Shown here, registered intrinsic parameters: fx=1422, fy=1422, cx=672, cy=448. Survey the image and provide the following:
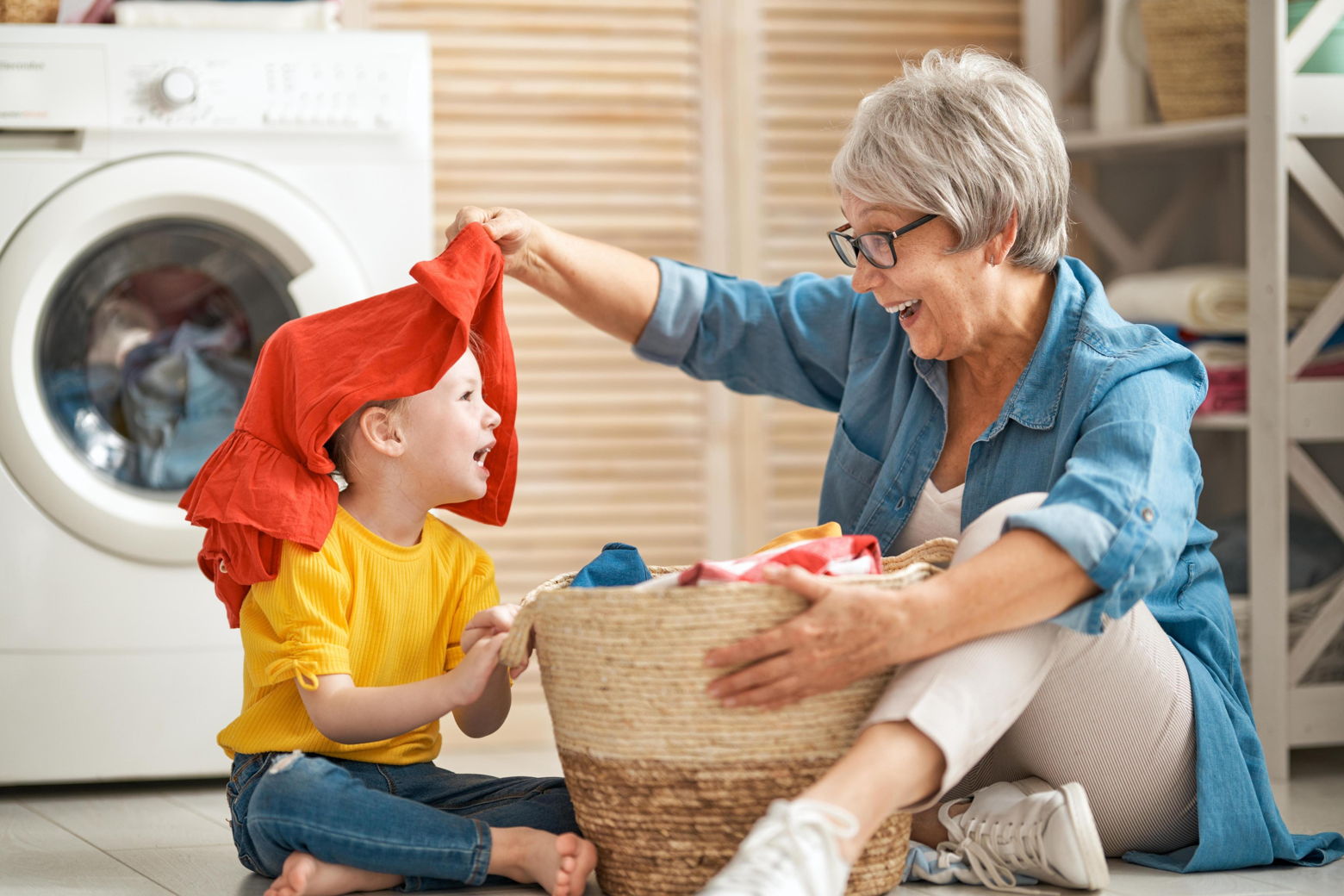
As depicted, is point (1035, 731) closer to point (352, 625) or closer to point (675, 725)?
point (675, 725)

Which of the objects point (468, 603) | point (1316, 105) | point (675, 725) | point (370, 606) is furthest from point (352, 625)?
point (1316, 105)

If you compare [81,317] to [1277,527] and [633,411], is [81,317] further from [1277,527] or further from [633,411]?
[1277,527]

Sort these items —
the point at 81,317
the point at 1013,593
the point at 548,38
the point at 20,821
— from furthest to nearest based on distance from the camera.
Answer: the point at 548,38, the point at 81,317, the point at 20,821, the point at 1013,593

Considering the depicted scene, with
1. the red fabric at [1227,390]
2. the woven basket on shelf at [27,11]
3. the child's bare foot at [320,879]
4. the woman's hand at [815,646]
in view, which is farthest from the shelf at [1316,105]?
the woven basket on shelf at [27,11]

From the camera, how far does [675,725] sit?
119 centimetres

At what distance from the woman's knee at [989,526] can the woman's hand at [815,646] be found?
0.36ft

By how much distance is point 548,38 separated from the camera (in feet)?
8.51

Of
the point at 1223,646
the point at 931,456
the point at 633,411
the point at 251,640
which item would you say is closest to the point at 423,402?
the point at 251,640

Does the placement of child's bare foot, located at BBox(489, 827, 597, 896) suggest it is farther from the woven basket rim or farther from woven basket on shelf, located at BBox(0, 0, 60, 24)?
woven basket on shelf, located at BBox(0, 0, 60, 24)

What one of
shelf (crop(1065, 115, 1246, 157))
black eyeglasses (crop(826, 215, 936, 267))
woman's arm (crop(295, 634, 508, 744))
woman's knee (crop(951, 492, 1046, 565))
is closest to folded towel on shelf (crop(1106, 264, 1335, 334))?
shelf (crop(1065, 115, 1246, 157))

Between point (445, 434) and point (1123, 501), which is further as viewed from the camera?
point (445, 434)

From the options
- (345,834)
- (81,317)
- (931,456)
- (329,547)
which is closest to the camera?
(345,834)

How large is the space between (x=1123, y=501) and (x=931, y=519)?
38cm

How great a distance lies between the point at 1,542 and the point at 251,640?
2.18 ft
